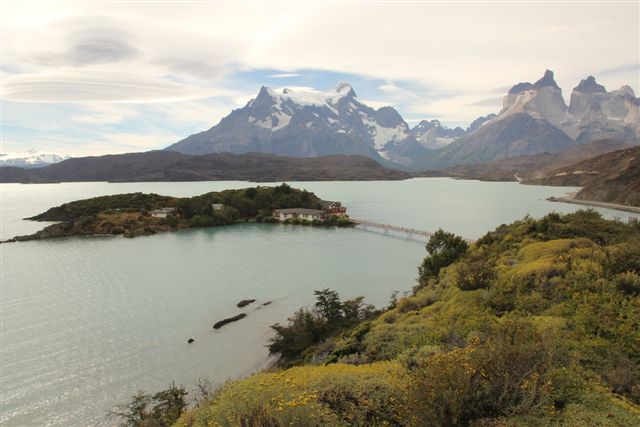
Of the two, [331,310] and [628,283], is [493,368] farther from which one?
[331,310]

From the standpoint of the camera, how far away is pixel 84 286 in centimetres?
5406

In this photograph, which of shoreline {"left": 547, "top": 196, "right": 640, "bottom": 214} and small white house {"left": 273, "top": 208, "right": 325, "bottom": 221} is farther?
shoreline {"left": 547, "top": 196, "right": 640, "bottom": 214}

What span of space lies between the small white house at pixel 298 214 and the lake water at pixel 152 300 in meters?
11.8

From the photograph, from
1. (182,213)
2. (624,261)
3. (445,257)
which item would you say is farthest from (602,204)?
(624,261)

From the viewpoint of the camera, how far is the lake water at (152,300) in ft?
93.1

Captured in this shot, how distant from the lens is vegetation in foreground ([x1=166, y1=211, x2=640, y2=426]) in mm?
9172

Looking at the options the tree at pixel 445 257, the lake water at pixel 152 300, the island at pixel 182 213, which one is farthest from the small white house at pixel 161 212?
the tree at pixel 445 257

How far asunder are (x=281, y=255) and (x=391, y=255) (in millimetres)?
19984

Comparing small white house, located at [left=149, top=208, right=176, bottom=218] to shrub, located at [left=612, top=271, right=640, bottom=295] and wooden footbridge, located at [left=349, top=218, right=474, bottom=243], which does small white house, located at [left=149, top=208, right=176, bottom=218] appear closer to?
wooden footbridge, located at [left=349, top=218, right=474, bottom=243]

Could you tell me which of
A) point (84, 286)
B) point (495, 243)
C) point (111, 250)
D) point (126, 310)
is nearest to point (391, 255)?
point (495, 243)

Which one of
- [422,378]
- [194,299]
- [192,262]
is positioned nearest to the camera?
[422,378]

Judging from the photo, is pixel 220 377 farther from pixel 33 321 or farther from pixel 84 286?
pixel 84 286

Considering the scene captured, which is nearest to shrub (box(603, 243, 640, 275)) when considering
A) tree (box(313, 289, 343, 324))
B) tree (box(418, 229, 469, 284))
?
tree (box(313, 289, 343, 324))

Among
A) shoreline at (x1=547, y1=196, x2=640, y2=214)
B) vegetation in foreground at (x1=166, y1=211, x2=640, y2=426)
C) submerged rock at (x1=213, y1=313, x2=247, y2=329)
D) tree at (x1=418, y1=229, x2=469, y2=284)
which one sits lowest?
submerged rock at (x1=213, y1=313, x2=247, y2=329)
